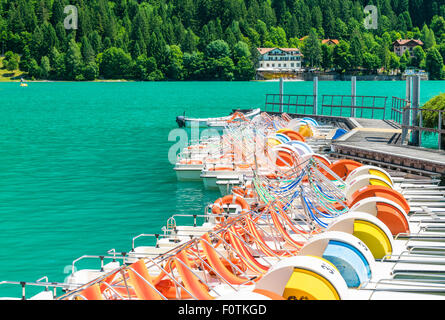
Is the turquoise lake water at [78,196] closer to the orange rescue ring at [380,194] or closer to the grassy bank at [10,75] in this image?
the orange rescue ring at [380,194]

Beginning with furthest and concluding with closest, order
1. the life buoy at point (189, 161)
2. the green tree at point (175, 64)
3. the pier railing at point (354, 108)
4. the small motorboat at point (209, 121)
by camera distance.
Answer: the green tree at point (175, 64) → the small motorboat at point (209, 121) → the pier railing at point (354, 108) → the life buoy at point (189, 161)

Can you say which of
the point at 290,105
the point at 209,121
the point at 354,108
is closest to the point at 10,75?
the point at 290,105

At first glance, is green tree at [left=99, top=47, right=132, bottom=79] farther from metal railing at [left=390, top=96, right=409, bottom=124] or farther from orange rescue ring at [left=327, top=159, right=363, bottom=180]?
orange rescue ring at [left=327, top=159, right=363, bottom=180]

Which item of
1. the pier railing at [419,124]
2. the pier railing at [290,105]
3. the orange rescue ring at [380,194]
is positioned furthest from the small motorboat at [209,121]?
the orange rescue ring at [380,194]

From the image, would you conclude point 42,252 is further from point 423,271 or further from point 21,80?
point 21,80

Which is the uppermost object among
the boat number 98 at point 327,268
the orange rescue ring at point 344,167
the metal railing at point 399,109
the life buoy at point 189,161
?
the metal railing at point 399,109

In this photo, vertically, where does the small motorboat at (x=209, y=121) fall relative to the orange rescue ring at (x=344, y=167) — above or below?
below

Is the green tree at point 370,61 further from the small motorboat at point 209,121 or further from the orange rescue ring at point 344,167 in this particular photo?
the orange rescue ring at point 344,167

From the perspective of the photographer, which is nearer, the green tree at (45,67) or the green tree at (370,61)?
the green tree at (45,67)

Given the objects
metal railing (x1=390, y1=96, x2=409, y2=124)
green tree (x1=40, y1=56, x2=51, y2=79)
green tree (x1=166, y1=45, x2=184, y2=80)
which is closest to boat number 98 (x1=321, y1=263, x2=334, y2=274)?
metal railing (x1=390, y1=96, x2=409, y2=124)

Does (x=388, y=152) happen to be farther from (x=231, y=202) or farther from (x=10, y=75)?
(x=10, y=75)

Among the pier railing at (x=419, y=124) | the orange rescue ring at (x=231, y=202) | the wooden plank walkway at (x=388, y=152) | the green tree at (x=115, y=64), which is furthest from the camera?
the green tree at (x=115, y=64)
